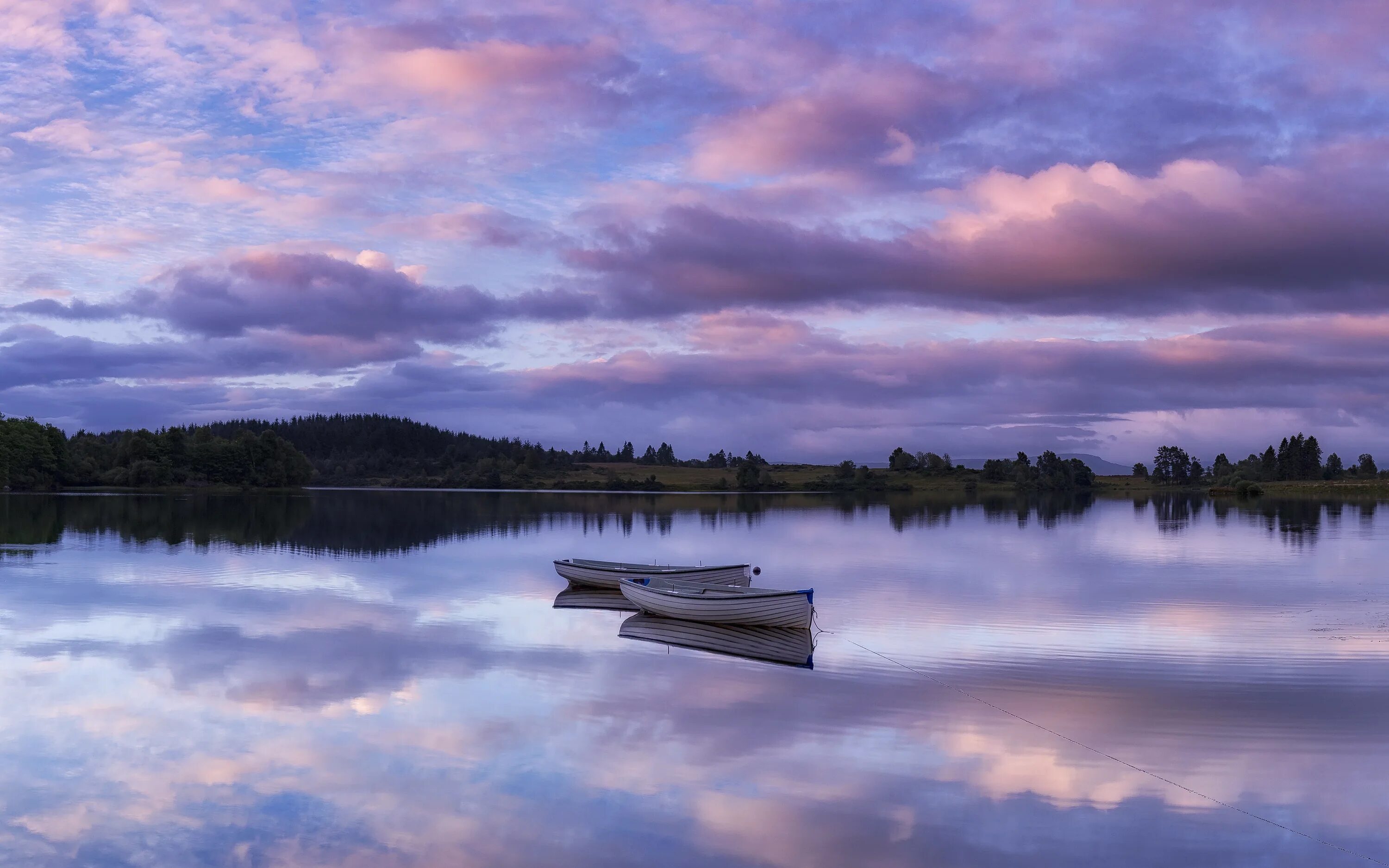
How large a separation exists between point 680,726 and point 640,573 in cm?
2112

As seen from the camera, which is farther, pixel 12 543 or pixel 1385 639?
pixel 12 543

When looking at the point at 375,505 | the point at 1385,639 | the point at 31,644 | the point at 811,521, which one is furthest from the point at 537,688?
the point at 375,505

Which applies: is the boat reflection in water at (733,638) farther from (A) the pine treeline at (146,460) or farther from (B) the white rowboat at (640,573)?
(A) the pine treeline at (146,460)

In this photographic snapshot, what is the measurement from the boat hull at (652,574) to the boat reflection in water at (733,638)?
438 centimetres

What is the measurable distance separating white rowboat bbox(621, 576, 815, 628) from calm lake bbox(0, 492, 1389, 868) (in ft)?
3.11

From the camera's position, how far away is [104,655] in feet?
77.6

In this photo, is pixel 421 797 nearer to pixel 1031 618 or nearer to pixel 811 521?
pixel 1031 618

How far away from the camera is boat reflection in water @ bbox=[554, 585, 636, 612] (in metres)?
34.5

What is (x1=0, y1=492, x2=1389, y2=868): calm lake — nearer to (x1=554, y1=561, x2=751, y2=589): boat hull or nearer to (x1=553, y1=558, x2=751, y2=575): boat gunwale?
(x1=554, y1=561, x2=751, y2=589): boat hull

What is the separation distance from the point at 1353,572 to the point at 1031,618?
23073 millimetres

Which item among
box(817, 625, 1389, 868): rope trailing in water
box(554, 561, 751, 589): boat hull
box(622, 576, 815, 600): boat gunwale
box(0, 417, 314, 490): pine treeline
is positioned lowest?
box(817, 625, 1389, 868): rope trailing in water

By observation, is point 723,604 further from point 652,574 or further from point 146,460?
point 146,460

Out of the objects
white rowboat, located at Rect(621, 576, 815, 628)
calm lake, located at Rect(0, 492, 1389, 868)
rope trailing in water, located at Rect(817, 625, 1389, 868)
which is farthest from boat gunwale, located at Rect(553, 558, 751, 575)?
rope trailing in water, located at Rect(817, 625, 1389, 868)

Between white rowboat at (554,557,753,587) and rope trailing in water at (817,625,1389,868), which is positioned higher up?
white rowboat at (554,557,753,587)
